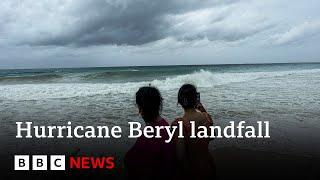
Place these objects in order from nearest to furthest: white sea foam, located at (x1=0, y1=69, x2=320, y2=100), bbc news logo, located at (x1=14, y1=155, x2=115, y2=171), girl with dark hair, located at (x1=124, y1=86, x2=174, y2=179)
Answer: girl with dark hair, located at (x1=124, y1=86, x2=174, y2=179) < bbc news logo, located at (x1=14, y1=155, x2=115, y2=171) < white sea foam, located at (x1=0, y1=69, x2=320, y2=100)

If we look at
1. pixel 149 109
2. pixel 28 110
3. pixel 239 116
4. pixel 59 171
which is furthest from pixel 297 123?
pixel 28 110

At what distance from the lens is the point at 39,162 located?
6.09 metres

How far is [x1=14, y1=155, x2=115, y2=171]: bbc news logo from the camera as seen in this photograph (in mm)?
5657

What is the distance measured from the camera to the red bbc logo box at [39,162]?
570 centimetres

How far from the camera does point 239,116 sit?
10.2 metres

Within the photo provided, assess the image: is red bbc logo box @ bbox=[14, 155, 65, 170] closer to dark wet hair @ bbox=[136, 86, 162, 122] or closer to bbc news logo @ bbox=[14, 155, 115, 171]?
bbc news logo @ bbox=[14, 155, 115, 171]

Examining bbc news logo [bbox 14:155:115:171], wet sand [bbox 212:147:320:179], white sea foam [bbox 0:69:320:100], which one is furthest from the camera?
white sea foam [bbox 0:69:320:100]

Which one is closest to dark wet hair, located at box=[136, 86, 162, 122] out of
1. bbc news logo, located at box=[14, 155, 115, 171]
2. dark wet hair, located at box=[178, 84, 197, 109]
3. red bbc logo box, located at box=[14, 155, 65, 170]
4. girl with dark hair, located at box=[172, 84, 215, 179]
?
girl with dark hair, located at box=[172, 84, 215, 179]

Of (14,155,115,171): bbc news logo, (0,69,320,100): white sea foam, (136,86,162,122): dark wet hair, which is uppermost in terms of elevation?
(136,86,162,122): dark wet hair

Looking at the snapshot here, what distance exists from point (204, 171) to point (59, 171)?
127 inches

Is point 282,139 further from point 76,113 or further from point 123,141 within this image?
point 76,113

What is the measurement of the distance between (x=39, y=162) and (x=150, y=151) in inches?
171

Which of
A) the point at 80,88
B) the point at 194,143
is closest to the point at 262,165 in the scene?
the point at 194,143

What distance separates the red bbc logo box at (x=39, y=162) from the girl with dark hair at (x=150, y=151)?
140 inches
